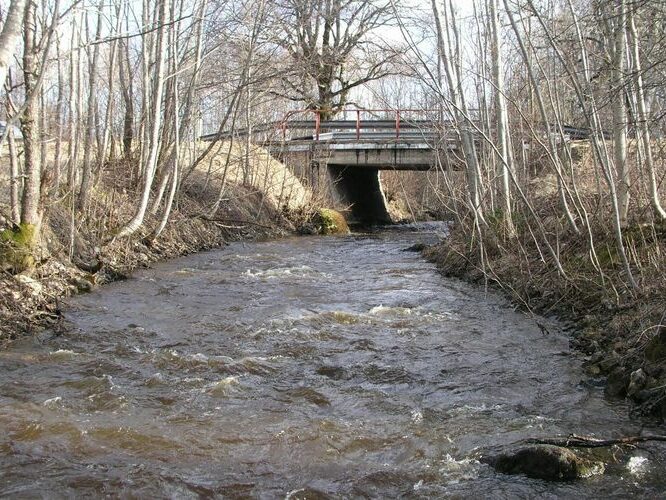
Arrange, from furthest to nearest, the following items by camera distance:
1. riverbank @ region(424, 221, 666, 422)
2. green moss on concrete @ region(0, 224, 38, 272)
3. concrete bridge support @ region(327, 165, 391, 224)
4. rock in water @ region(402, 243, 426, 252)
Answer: concrete bridge support @ region(327, 165, 391, 224) → rock in water @ region(402, 243, 426, 252) → green moss on concrete @ region(0, 224, 38, 272) → riverbank @ region(424, 221, 666, 422)

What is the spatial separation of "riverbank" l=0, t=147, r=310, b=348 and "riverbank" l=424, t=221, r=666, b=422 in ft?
19.7

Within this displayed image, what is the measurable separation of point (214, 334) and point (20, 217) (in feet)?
11.2

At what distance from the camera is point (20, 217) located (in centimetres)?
842

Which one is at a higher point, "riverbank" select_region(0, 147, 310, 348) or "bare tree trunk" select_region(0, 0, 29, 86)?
"bare tree trunk" select_region(0, 0, 29, 86)

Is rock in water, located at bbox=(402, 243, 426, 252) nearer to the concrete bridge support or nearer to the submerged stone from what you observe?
the submerged stone

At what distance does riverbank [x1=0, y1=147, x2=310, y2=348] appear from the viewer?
749cm

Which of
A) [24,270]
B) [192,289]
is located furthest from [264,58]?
[24,270]

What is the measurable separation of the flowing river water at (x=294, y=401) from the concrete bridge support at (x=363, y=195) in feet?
54.4

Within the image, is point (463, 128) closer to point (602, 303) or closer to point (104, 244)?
point (602, 303)

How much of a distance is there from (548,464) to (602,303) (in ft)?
12.9

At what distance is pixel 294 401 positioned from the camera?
5.21 meters

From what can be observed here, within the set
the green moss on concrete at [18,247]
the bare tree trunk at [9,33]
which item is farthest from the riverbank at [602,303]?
the green moss on concrete at [18,247]

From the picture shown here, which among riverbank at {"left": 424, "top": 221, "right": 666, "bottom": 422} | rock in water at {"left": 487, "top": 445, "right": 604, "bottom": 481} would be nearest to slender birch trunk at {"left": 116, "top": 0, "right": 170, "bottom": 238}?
riverbank at {"left": 424, "top": 221, "right": 666, "bottom": 422}

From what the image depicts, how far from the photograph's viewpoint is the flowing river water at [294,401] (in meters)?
3.85
